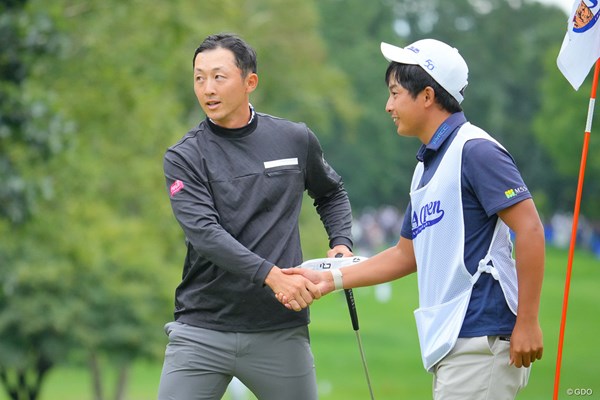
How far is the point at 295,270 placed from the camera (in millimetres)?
5727

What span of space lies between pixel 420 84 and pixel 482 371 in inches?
47.5

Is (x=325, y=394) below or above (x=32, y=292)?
below

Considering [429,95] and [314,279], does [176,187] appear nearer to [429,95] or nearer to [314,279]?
[314,279]

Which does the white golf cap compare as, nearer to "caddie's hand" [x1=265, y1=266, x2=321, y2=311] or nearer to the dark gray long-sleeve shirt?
the dark gray long-sleeve shirt

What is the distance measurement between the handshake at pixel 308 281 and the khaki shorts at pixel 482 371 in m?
0.80

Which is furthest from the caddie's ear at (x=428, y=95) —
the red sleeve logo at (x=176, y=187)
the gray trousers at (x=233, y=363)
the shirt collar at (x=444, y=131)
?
the gray trousers at (x=233, y=363)

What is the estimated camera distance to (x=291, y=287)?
5.57 m

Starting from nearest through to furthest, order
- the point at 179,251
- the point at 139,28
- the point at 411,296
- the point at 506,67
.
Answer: the point at 139,28, the point at 179,251, the point at 411,296, the point at 506,67

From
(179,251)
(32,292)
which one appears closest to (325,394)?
(179,251)

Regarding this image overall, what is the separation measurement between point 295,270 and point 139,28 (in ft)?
65.3

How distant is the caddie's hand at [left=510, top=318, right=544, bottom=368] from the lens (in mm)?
4949

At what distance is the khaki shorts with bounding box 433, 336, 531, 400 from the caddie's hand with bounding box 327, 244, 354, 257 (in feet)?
3.68

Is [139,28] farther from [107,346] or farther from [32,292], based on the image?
[107,346]

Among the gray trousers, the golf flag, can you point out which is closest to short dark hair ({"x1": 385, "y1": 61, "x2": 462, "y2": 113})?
the golf flag
